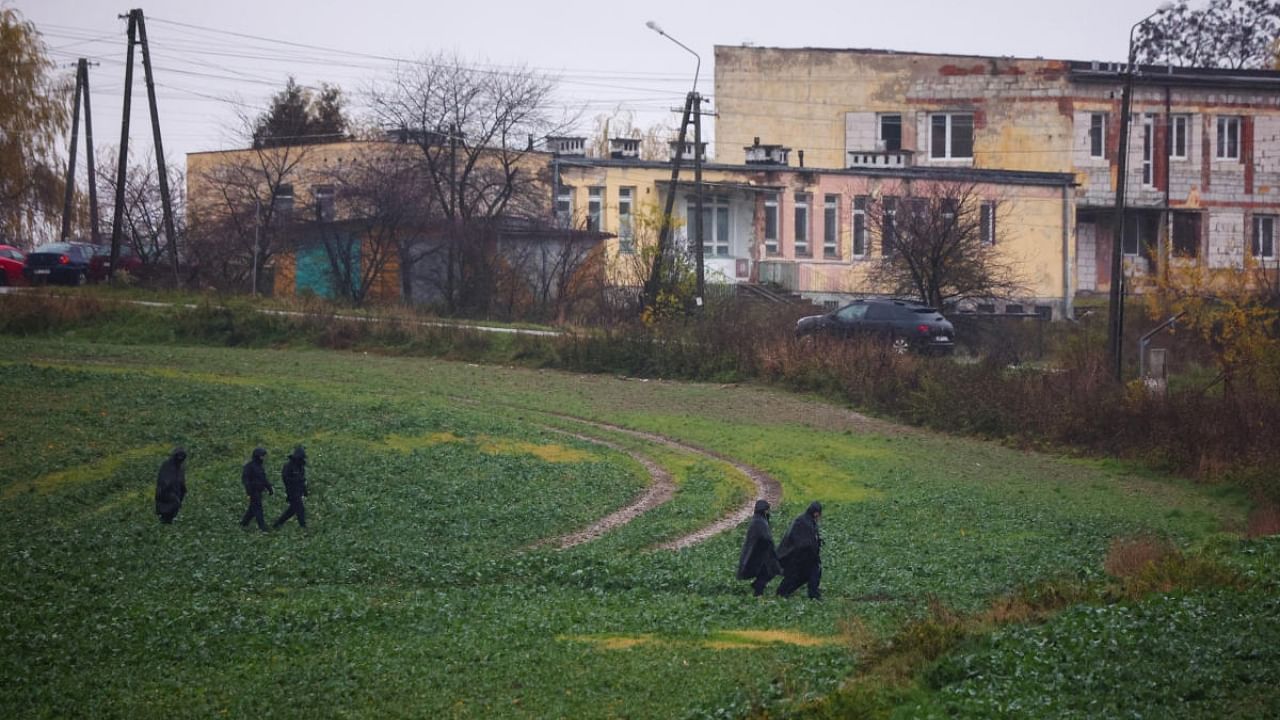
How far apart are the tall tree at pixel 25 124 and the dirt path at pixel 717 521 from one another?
33.9 metres

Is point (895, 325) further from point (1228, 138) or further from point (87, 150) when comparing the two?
point (87, 150)

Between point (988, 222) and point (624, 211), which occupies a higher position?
point (624, 211)

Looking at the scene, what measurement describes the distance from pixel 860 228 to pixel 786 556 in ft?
148

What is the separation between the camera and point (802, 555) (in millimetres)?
18609

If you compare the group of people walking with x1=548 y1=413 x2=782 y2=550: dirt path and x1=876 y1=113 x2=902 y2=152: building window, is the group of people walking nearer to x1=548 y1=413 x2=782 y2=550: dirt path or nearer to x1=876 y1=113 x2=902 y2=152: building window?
x1=548 y1=413 x2=782 y2=550: dirt path

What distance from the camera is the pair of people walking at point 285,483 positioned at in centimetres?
2278

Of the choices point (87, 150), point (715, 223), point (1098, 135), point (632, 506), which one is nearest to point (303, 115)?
point (87, 150)

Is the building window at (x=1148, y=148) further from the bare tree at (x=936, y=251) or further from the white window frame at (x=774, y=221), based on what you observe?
the white window frame at (x=774, y=221)

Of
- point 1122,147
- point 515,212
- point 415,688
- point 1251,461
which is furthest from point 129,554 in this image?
point 515,212

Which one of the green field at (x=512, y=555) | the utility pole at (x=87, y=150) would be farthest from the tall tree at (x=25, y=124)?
the green field at (x=512, y=555)

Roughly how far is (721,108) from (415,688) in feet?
197

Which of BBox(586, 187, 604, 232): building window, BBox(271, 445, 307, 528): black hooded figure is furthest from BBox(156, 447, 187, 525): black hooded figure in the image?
BBox(586, 187, 604, 232): building window

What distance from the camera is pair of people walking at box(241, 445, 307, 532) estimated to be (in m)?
22.8

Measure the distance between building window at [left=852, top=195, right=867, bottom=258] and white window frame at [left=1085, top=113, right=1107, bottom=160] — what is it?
543 inches
